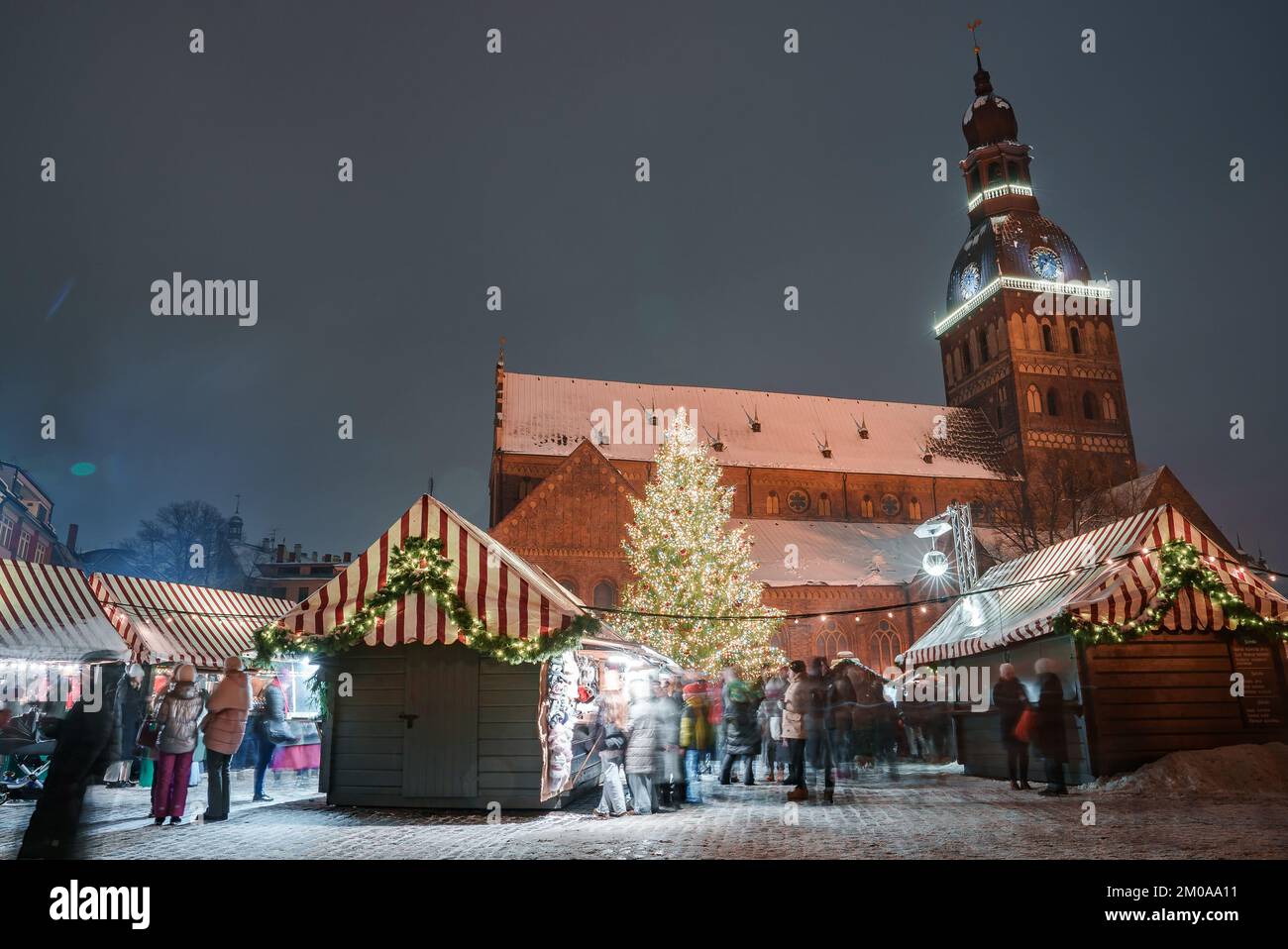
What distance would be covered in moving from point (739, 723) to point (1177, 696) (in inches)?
257

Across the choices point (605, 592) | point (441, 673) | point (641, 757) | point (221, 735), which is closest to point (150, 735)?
point (221, 735)

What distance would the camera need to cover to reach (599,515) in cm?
3266

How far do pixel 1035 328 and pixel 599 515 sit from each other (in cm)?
3081

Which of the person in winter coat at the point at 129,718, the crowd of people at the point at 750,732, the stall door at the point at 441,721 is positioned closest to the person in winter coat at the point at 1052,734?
the crowd of people at the point at 750,732

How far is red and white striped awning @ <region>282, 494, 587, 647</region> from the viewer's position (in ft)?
34.5

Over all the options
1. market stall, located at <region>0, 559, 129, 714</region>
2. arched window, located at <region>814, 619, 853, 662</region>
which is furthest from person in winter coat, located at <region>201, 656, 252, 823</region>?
arched window, located at <region>814, 619, 853, 662</region>

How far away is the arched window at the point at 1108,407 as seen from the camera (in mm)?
48281

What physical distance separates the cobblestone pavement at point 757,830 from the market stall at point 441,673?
0.44 metres

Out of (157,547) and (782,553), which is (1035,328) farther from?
(157,547)

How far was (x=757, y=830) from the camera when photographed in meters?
8.55

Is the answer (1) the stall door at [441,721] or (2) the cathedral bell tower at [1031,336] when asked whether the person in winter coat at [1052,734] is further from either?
(2) the cathedral bell tower at [1031,336]

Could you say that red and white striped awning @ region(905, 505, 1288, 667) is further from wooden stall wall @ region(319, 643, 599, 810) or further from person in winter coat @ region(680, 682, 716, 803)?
wooden stall wall @ region(319, 643, 599, 810)
